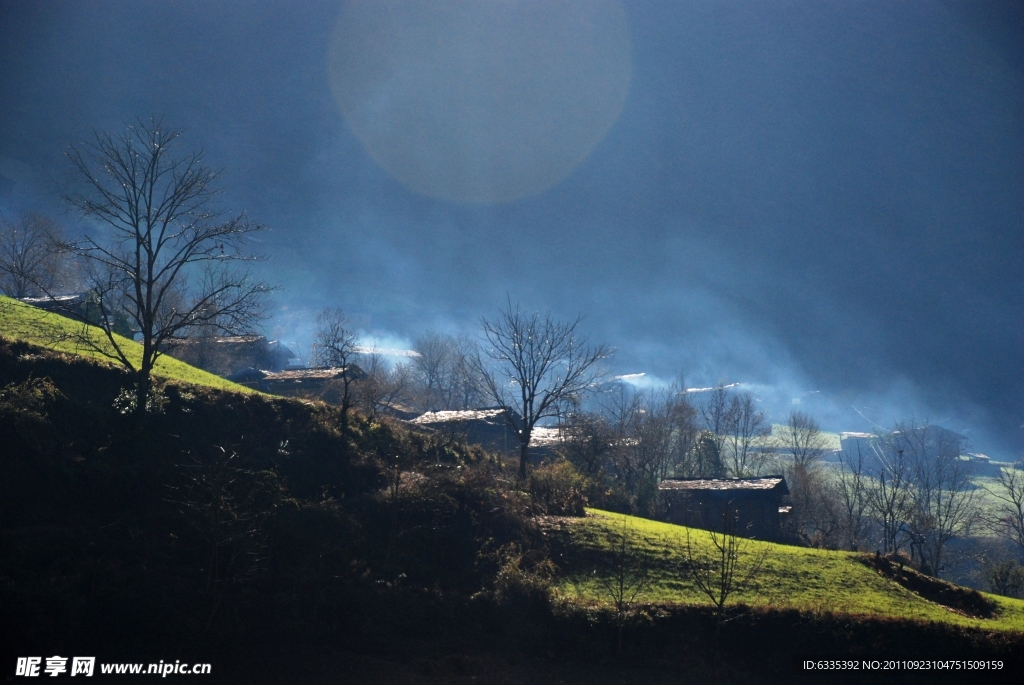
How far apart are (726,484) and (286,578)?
3087cm

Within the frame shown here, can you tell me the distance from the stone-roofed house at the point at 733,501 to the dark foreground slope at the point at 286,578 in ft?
68.0

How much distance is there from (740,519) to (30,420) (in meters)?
35.3

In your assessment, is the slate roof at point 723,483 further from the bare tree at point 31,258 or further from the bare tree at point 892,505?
the bare tree at point 31,258

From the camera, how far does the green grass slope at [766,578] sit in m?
15.9

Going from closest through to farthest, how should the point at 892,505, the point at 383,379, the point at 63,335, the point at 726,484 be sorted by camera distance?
1. the point at 63,335
2. the point at 726,484
3. the point at 892,505
4. the point at 383,379

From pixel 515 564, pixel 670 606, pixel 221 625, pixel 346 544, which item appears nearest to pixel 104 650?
pixel 221 625

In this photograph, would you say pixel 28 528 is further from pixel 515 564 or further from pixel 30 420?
pixel 515 564

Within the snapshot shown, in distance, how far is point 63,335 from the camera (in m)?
19.4

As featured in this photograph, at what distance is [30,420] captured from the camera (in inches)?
644

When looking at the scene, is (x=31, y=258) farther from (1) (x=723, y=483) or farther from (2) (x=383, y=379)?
(1) (x=723, y=483)

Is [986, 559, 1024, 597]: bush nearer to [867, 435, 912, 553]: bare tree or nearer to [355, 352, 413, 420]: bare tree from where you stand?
A: [867, 435, 912, 553]: bare tree

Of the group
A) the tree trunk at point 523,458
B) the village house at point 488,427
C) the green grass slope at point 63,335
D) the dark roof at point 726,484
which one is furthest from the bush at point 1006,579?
the green grass slope at point 63,335

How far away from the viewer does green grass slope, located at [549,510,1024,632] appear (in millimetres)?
15914

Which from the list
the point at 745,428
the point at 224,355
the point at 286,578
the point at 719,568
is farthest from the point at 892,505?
the point at 224,355
